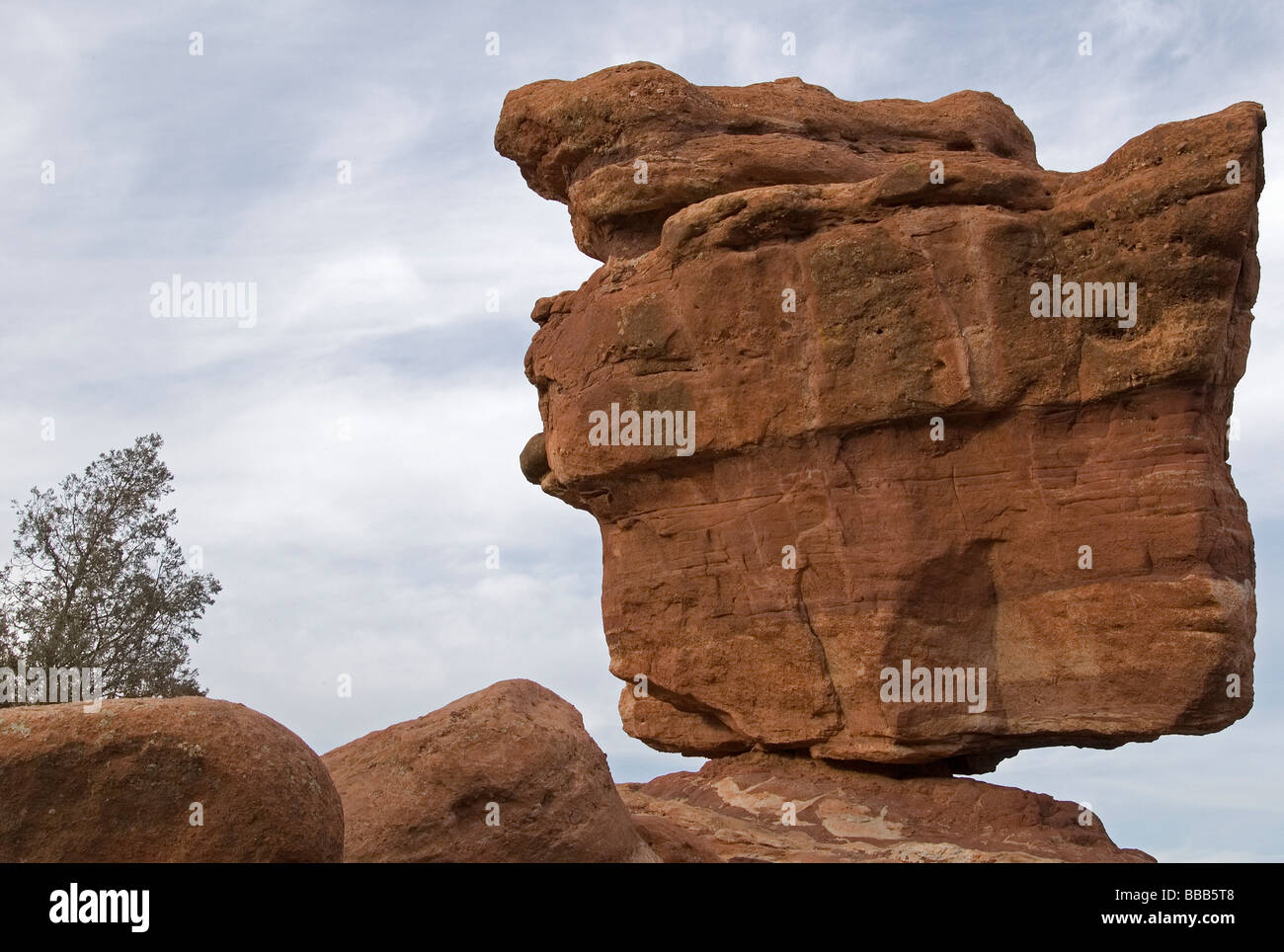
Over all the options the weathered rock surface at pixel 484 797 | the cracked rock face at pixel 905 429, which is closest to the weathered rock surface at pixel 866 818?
the cracked rock face at pixel 905 429

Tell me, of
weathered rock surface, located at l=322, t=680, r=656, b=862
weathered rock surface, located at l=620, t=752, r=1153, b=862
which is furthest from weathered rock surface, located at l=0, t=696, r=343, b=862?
weathered rock surface, located at l=620, t=752, r=1153, b=862

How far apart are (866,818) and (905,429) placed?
4523 millimetres

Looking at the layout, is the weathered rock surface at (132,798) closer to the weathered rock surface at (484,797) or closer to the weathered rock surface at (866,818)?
the weathered rock surface at (484,797)

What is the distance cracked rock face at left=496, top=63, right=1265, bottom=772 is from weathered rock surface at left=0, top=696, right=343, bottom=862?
9.26 m

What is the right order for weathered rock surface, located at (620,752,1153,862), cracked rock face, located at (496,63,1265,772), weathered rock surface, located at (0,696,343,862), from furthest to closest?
1. cracked rock face, located at (496,63,1265,772)
2. weathered rock surface, located at (620,752,1153,862)
3. weathered rock surface, located at (0,696,343,862)

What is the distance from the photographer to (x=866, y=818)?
617 inches

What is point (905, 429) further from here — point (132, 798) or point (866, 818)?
point (132, 798)

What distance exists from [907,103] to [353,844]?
1370 centimetres

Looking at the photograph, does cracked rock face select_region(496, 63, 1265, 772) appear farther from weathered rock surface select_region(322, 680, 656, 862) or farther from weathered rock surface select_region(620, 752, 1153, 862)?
weathered rock surface select_region(322, 680, 656, 862)

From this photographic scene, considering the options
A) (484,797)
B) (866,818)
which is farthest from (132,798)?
(866,818)

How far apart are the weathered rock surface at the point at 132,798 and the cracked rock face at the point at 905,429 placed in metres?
9.26

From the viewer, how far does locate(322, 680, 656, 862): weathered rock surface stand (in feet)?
32.8

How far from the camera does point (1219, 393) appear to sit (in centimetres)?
1528

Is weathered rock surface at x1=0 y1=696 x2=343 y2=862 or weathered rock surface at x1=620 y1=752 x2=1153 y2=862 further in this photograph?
weathered rock surface at x1=620 y1=752 x2=1153 y2=862
